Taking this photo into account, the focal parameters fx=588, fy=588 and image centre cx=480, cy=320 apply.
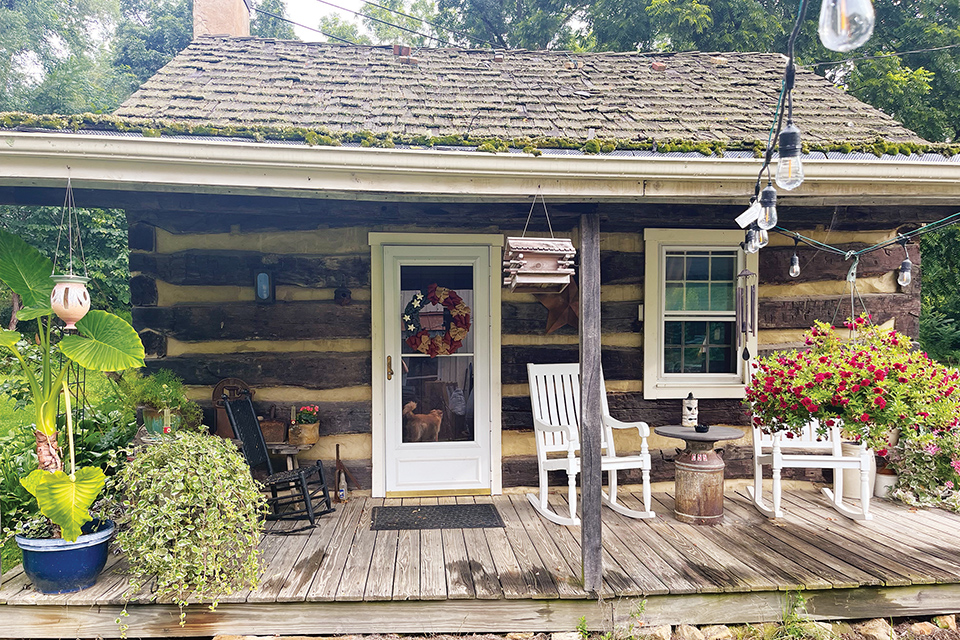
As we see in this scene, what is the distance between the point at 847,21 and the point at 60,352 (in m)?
3.36

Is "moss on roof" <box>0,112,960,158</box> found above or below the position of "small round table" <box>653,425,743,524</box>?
above

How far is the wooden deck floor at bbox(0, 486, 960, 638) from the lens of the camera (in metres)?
2.67

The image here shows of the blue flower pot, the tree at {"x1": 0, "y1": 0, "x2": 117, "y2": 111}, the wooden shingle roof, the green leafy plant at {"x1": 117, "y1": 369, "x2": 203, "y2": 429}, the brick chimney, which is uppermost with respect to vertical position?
the tree at {"x1": 0, "y1": 0, "x2": 117, "y2": 111}

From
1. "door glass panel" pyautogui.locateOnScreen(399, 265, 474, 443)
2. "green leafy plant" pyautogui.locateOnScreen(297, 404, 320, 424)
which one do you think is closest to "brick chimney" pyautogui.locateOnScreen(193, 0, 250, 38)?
"door glass panel" pyautogui.locateOnScreen(399, 265, 474, 443)

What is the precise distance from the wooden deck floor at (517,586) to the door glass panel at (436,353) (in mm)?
973

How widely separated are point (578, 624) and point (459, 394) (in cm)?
188

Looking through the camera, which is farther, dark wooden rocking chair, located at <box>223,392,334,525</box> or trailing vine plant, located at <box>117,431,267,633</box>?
dark wooden rocking chair, located at <box>223,392,334,525</box>

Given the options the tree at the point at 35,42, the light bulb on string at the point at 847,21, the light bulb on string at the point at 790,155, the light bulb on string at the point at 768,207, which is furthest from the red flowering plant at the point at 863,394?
the tree at the point at 35,42

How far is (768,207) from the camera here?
2.59m

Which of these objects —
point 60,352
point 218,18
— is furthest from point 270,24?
point 60,352

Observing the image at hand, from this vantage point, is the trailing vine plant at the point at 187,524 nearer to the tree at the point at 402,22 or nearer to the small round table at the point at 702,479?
the small round table at the point at 702,479

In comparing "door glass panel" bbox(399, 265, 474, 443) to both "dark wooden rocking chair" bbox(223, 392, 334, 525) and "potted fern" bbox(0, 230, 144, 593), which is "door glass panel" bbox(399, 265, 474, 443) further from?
"potted fern" bbox(0, 230, 144, 593)

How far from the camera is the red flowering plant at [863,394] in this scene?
306cm

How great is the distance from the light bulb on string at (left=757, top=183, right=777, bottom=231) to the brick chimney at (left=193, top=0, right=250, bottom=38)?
17.0 feet
